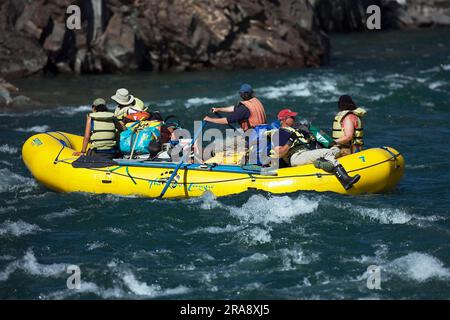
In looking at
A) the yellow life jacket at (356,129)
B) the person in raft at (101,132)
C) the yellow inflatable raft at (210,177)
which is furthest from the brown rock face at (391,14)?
the yellow inflatable raft at (210,177)

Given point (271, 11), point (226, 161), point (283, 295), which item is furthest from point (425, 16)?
point (283, 295)

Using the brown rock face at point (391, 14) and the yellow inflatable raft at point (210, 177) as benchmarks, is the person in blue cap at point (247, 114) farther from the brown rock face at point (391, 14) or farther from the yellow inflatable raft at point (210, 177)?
the brown rock face at point (391, 14)

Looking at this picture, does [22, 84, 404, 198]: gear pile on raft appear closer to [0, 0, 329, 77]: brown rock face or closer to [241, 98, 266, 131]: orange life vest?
[241, 98, 266, 131]: orange life vest

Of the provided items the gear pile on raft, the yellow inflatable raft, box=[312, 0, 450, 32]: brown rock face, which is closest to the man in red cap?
the gear pile on raft

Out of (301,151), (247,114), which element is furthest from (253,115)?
(301,151)

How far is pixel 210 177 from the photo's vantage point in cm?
1231

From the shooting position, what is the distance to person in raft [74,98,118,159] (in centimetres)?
1299

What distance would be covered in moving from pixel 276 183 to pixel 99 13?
14.3 meters

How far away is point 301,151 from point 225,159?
1291mm

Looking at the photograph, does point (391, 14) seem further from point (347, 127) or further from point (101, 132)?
point (101, 132)

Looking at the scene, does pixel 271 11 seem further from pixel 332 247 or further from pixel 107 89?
pixel 332 247

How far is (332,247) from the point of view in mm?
10438

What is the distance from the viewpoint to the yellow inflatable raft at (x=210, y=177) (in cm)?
1203

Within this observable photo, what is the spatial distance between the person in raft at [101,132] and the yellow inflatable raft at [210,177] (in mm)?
407
